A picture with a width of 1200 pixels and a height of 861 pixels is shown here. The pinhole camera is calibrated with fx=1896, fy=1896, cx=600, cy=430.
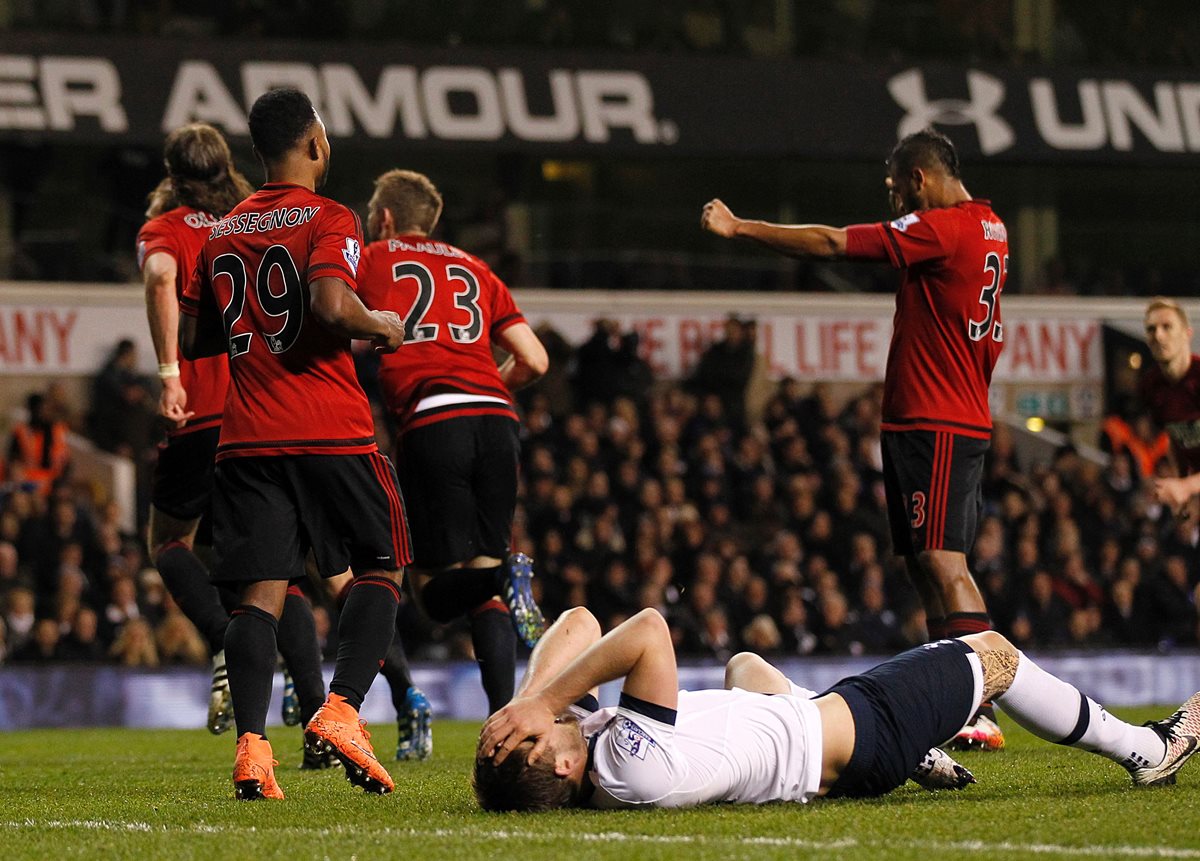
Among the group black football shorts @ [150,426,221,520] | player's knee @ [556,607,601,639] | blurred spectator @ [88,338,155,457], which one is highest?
blurred spectator @ [88,338,155,457]

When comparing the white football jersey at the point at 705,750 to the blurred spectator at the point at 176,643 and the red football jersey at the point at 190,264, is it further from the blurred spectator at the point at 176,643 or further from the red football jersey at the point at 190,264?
the blurred spectator at the point at 176,643

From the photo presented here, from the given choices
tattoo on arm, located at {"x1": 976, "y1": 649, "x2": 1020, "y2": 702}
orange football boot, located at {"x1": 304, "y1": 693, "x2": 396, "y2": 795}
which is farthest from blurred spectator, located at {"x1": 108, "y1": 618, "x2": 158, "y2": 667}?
tattoo on arm, located at {"x1": 976, "y1": 649, "x2": 1020, "y2": 702}

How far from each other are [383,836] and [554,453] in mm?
12741

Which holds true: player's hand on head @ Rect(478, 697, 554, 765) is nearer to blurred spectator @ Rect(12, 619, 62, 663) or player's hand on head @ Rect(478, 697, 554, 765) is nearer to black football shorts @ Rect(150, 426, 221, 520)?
black football shorts @ Rect(150, 426, 221, 520)

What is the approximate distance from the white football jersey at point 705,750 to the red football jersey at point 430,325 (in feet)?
9.01

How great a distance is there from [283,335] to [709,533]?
36.9 feet

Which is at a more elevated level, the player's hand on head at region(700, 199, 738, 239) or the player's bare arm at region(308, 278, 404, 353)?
the player's hand on head at region(700, 199, 738, 239)

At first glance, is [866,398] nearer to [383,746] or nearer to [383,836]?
[383,746]

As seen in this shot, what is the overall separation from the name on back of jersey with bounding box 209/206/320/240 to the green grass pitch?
5.78ft

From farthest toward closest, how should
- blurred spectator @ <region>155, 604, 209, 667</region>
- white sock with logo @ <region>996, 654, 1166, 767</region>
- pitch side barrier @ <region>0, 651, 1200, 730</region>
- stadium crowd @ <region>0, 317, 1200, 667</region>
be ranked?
stadium crowd @ <region>0, 317, 1200, 667</region>
blurred spectator @ <region>155, 604, 209, 667</region>
pitch side barrier @ <region>0, 651, 1200, 730</region>
white sock with logo @ <region>996, 654, 1166, 767</region>

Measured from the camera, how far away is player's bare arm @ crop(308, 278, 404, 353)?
221 inches

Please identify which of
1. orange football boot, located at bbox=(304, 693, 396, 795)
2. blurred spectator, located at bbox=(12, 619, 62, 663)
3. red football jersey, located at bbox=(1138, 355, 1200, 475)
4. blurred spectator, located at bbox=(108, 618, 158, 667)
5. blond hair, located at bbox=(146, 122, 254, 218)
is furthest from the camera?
blurred spectator, located at bbox=(108, 618, 158, 667)

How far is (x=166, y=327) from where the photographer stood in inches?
284

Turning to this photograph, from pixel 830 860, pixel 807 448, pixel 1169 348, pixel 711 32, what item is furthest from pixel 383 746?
pixel 711 32
